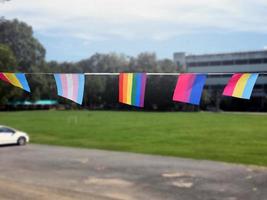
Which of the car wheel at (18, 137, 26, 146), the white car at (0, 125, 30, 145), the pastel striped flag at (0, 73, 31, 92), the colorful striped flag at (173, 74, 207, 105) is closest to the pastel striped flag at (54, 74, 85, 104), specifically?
the pastel striped flag at (0, 73, 31, 92)

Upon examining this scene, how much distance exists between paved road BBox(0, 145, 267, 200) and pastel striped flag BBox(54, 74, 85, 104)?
7.61 meters

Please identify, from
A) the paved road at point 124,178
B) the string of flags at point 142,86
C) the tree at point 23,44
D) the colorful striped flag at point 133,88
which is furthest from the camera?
the tree at point 23,44

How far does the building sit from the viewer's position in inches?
1497

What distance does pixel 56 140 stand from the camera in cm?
4056

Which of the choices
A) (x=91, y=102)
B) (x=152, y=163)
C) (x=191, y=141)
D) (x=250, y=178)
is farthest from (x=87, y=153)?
(x=91, y=102)

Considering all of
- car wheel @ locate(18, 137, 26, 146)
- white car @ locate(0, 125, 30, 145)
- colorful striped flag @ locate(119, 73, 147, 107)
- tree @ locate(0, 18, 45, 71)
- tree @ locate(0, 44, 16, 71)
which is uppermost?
tree @ locate(0, 18, 45, 71)

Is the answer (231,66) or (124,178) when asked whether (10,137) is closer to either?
(124,178)

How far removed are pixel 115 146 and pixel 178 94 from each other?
84.0 ft

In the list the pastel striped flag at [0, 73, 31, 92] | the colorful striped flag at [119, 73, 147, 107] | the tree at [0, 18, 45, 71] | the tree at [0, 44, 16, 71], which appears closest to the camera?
the colorful striped flag at [119, 73, 147, 107]

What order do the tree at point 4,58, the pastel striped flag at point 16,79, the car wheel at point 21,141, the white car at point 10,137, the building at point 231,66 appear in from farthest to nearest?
the tree at point 4,58, the building at point 231,66, the car wheel at point 21,141, the white car at point 10,137, the pastel striped flag at point 16,79

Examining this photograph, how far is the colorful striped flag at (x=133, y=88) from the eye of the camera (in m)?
9.97

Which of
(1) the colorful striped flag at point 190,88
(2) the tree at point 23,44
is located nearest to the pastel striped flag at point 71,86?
(1) the colorful striped flag at point 190,88

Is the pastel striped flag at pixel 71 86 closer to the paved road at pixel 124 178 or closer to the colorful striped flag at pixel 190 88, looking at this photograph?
the colorful striped flag at pixel 190 88

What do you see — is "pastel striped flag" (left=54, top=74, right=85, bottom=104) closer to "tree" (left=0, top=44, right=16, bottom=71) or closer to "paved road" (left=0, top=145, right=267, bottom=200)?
"paved road" (left=0, top=145, right=267, bottom=200)
